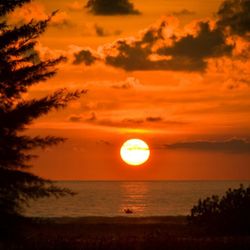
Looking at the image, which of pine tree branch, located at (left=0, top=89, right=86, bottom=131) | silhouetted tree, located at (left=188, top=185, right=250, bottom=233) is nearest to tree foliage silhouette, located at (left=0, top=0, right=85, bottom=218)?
pine tree branch, located at (left=0, top=89, right=86, bottom=131)

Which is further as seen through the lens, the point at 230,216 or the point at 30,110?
the point at 230,216

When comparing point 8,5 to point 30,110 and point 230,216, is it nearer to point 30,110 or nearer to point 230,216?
point 30,110

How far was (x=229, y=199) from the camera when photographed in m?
39.8

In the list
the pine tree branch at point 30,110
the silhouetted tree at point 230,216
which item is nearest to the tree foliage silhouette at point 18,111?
the pine tree branch at point 30,110

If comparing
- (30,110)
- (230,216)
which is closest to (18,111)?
(30,110)

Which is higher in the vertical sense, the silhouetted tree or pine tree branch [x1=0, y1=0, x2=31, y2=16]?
pine tree branch [x1=0, y1=0, x2=31, y2=16]

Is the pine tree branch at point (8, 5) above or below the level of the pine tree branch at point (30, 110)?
above

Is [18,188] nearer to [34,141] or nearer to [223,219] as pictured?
[34,141]

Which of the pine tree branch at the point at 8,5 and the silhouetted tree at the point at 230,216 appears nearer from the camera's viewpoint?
the pine tree branch at the point at 8,5

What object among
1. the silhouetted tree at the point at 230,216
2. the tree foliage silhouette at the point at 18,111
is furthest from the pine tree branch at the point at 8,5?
the silhouetted tree at the point at 230,216

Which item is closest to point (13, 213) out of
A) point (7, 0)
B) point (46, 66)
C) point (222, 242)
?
point (46, 66)

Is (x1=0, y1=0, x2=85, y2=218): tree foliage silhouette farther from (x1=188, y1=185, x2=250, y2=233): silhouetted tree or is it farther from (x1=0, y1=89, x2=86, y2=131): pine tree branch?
(x1=188, y1=185, x2=250, y2=233): silhouetted tree

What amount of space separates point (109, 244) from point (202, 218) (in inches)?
555

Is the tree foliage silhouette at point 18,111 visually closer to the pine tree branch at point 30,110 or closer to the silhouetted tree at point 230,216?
the pine tree branch at point 30,110
